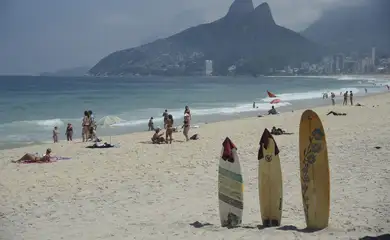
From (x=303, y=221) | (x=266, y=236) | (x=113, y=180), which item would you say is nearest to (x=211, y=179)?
(x=113, y=180)

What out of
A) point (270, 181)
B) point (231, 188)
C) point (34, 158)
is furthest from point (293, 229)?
point (34, 158)

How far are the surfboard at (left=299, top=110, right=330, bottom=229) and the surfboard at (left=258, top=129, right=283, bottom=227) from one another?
1.14 feet

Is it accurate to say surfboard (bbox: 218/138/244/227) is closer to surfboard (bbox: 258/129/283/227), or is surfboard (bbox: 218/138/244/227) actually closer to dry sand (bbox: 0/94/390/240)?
dry sand (bbox: 0/94/390/240)

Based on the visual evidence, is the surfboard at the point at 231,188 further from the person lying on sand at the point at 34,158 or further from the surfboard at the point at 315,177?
the person lying on sand at the point at 34,158

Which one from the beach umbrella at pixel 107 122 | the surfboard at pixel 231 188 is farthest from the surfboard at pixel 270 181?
the beach umbrella at pixel 107 122

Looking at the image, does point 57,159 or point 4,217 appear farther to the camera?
point 57,159

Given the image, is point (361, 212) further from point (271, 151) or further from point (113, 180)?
point (113, 180)

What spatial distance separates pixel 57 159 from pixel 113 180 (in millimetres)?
3719

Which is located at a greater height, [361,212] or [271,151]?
[271,151]

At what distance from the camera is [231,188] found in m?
6.41

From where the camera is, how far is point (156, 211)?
7.54 meters

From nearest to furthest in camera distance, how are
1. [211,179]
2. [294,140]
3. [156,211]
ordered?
[156,211] < [211,179] < [294,140]

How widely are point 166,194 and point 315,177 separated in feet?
11.0

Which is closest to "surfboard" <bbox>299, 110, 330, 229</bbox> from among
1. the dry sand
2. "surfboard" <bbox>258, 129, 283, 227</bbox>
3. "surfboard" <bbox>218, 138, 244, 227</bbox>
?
the dry sand
